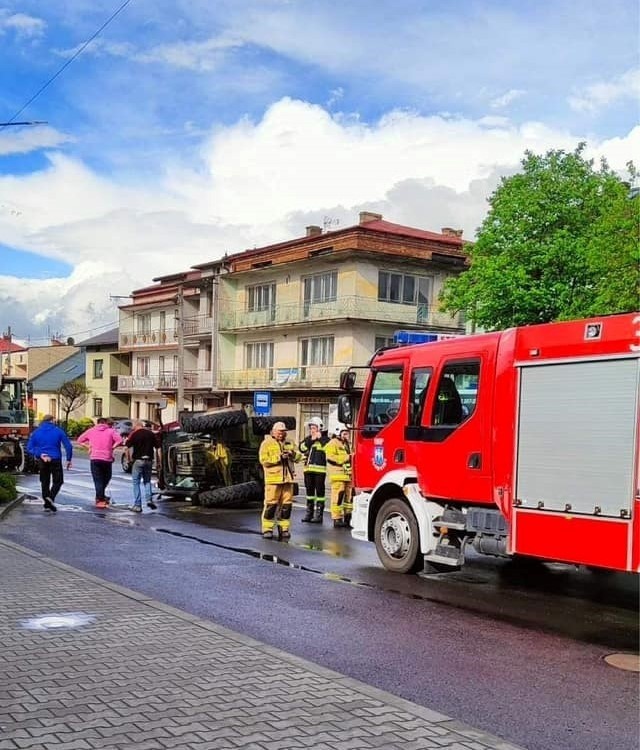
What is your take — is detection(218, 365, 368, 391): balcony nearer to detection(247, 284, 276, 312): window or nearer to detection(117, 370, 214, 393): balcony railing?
detection(117, 370, 214, 393): balcony railing

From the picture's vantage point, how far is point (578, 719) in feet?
17.3

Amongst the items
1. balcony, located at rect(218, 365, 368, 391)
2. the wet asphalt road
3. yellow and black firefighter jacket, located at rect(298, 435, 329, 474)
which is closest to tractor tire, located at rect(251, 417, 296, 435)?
yellow and black firefighter jacket, located at rect(298, 435, 329, 474)

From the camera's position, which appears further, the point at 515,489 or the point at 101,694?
the point at 515,489

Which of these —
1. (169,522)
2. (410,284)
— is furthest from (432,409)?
(410,284)

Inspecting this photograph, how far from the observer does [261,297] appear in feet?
168

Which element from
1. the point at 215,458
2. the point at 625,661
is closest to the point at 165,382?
the point at 215,458

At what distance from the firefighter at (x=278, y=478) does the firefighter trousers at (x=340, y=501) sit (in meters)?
2.30

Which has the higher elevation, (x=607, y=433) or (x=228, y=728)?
(x=607, y=433)

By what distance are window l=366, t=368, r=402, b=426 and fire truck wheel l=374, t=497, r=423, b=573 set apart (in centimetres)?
108

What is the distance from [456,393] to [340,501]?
6.66 meters

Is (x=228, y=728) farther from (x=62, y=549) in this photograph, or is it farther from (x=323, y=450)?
(x=323, y=450)

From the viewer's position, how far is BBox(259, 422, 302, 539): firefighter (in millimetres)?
13219

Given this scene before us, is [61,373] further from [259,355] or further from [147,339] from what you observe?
[259,355]

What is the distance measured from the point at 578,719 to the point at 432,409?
16.8 feet
